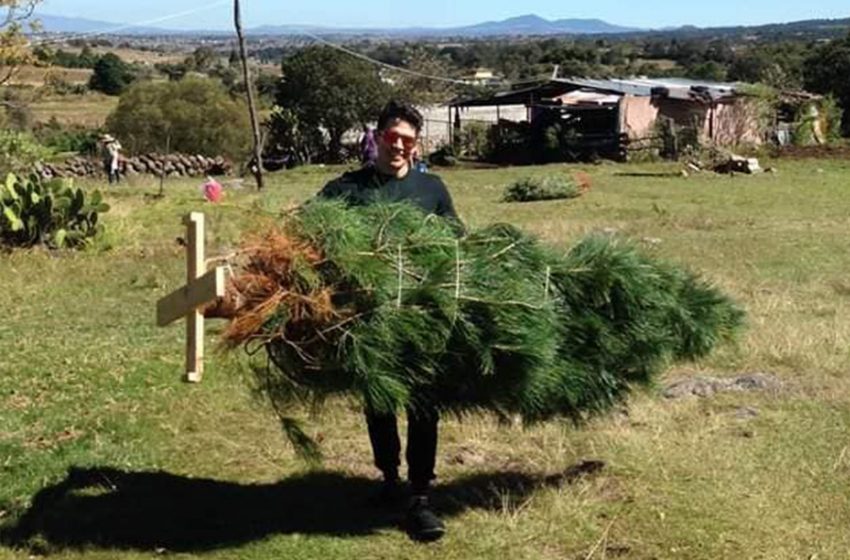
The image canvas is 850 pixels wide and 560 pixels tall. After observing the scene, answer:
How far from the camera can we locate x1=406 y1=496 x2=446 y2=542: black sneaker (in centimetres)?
459

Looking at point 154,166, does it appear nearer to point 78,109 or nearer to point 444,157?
point 444,157

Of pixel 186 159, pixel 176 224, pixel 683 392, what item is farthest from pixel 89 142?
pixel 683 392

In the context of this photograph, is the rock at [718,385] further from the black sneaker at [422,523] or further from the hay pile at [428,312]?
the black sneaker at [422,523]

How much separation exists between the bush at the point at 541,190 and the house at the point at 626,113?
421 inches

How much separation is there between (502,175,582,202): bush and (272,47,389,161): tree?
16694 millimetres

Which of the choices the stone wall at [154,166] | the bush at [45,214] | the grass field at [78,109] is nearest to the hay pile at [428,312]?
the bush at [45,214]

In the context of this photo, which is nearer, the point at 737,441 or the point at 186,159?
the point at 737,441

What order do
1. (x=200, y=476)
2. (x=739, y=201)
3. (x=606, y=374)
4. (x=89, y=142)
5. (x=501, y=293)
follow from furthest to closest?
1. (x=89, y=142)
2. (x=739, y=201)
3. (x=200, y=476)
4. (x=606, y=374)
5. (x=501, y=293)

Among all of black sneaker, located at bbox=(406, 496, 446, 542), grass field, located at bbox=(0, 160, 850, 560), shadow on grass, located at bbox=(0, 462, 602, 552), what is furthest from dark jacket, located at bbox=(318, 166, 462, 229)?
shadow on grass, located at bbox=(0, 462, 602, 552)

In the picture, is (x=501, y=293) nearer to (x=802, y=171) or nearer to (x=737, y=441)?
(x=737, y=441)

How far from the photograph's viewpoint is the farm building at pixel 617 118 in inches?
1267

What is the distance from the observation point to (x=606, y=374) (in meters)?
4.70

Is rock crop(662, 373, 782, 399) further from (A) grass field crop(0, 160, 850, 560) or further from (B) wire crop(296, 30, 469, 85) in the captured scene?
(B) wire crop(296, 30, 469, 85)

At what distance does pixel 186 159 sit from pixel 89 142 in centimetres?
894
